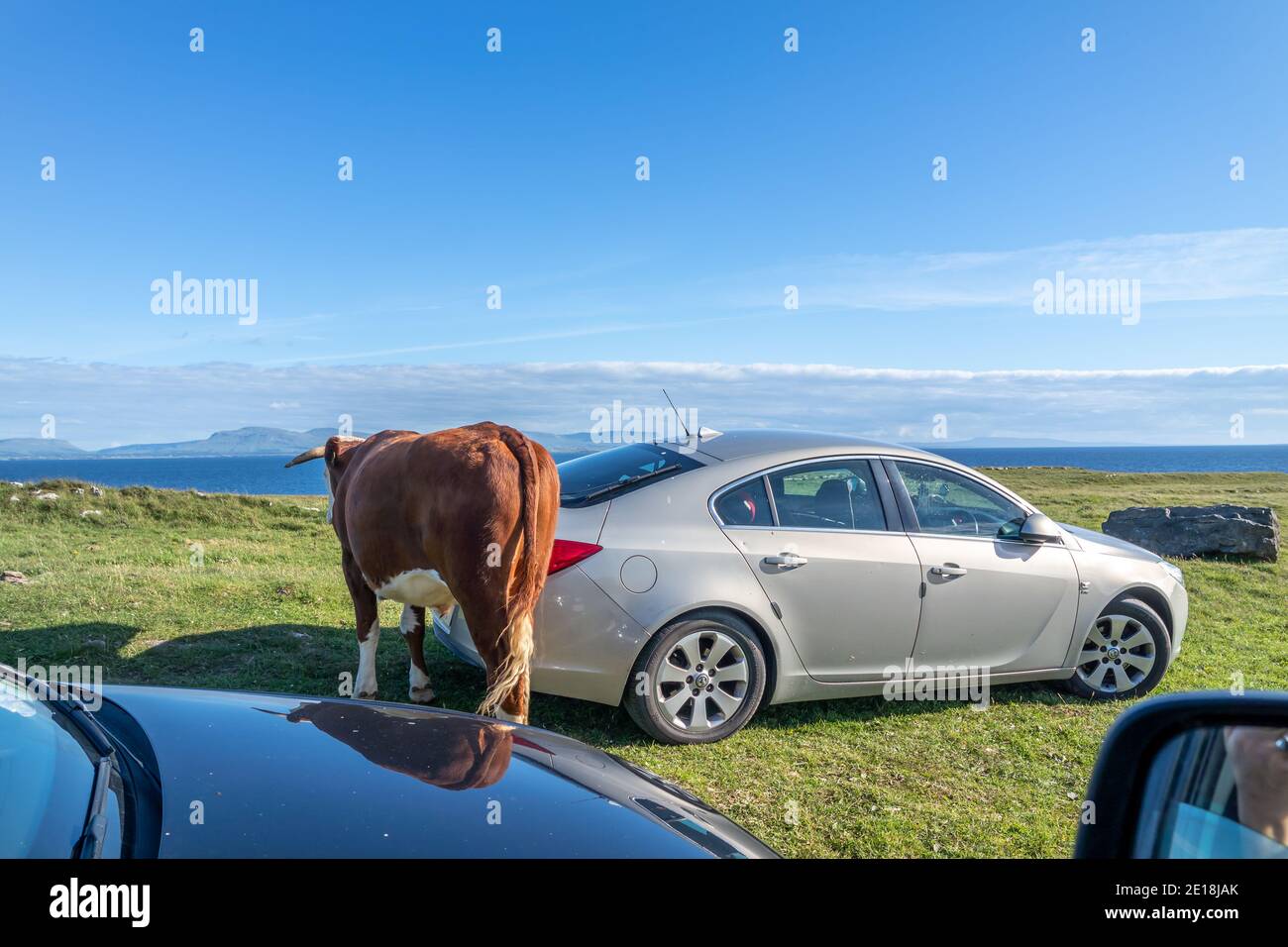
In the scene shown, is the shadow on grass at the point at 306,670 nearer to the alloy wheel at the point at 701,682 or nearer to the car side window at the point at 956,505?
the alloy wheel at the point at 701,682

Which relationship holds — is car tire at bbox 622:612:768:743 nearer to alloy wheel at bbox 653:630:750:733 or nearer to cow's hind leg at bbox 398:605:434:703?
alloy wheel at bbox 653:630:750:733

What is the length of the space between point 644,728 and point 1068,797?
88.1 inches

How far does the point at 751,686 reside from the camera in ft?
16.3

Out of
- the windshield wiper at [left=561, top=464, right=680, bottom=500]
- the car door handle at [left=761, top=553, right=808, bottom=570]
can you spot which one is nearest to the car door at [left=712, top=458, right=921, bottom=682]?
the car door handle at [left=761, top=553, right=808, bottom=570]

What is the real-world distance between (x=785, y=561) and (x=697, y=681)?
2.85 ft

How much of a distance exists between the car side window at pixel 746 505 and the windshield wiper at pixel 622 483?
0.37 metres

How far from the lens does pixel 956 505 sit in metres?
5.75

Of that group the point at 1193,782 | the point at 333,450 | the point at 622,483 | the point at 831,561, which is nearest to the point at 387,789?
the point at 1193,782

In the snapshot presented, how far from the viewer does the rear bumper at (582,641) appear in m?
4.71

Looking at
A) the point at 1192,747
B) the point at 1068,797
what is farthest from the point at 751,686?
the point at 1192,747

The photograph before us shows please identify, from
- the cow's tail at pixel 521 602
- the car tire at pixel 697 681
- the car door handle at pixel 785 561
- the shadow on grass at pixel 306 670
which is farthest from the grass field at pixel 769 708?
the car door handle at pixel 785 561

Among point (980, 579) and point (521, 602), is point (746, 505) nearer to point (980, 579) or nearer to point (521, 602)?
point (521, 602)

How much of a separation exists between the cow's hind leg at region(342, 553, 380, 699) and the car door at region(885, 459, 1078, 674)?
143 inches
